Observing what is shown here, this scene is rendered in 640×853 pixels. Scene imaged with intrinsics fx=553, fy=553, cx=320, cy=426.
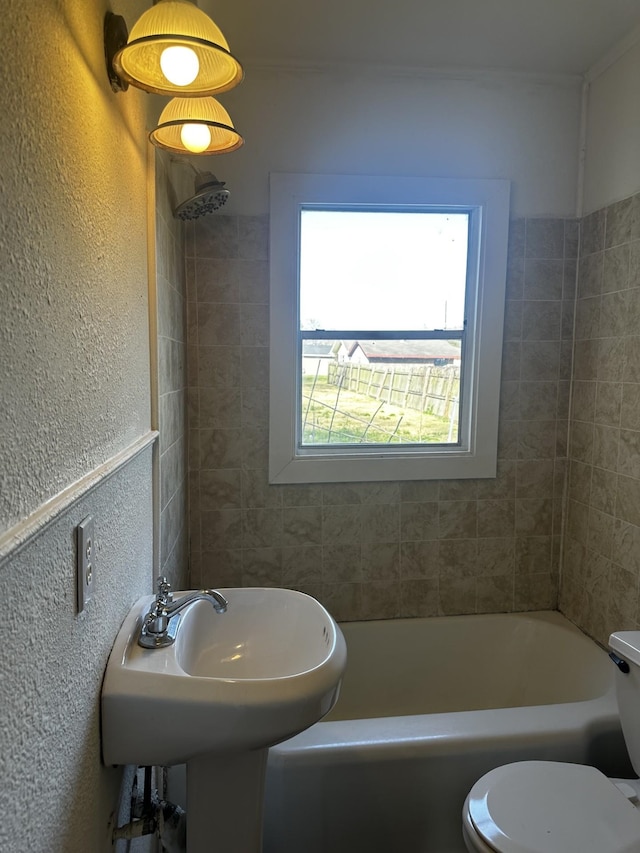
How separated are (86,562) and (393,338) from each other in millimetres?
1731

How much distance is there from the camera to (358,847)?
1.59 m

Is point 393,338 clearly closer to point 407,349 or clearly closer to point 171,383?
point 407,349

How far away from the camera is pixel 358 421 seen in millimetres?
2352

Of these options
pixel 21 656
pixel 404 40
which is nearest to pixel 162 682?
pixel 21 656

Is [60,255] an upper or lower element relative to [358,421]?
upper

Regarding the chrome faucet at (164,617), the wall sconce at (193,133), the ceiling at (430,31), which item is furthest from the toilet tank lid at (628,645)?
the ceiling at (430,31)


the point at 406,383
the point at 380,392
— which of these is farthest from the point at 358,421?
the point at 406,383

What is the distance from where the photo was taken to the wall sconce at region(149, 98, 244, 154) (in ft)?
4.06

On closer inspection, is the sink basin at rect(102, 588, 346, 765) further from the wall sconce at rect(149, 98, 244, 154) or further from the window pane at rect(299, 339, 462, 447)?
the window pane at rect(299, 339, 462, 447)

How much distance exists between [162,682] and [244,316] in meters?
1.51

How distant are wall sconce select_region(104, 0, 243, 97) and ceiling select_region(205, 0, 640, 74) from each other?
1.02m

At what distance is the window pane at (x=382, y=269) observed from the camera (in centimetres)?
226

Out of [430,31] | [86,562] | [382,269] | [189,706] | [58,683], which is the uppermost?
[430,31]

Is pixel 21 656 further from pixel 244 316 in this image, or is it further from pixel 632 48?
pixel 632 48
